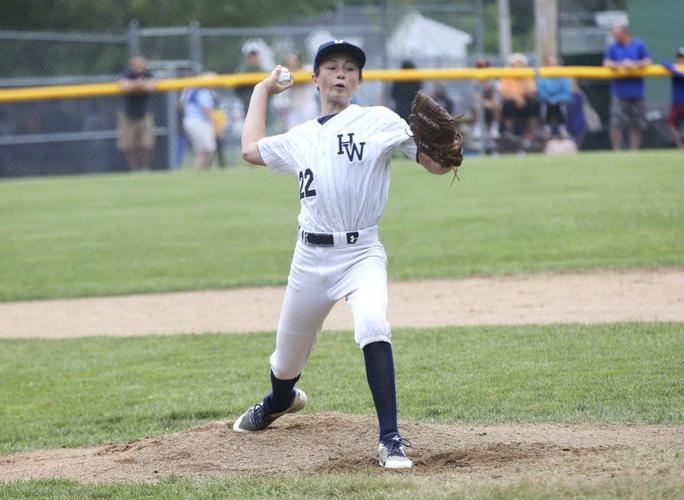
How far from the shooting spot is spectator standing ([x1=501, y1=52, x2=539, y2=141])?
19438 millimetres

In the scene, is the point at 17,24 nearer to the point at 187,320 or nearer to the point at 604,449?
the point at 187,320

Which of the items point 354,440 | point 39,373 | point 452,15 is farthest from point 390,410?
point 452,15

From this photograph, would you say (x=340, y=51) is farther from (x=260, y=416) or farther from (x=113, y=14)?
(x=113, y=14)

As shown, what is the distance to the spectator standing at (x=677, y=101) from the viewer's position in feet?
59.3

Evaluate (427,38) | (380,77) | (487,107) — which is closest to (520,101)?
(487,107)

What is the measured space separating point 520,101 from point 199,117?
17.9 ft

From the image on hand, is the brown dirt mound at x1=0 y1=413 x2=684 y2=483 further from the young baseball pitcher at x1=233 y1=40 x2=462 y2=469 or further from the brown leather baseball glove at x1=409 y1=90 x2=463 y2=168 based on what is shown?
the brown leather baseball glove at x1=409 y1=90 x2=463 y2=168

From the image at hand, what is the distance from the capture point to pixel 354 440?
18.3ft

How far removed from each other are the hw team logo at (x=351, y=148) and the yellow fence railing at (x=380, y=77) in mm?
14214

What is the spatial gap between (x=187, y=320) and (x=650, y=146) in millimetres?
12404

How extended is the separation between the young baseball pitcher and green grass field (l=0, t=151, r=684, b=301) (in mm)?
6055

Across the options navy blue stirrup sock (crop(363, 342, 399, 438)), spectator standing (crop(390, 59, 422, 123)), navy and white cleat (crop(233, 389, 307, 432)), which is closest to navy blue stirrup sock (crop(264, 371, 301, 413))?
navy and white cleat (crop(233, 389, 307, 432))

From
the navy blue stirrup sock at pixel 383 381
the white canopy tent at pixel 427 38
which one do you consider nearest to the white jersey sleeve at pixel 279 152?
the navy blue stirrup sock at pixel 383 381

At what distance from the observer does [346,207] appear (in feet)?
16.8
